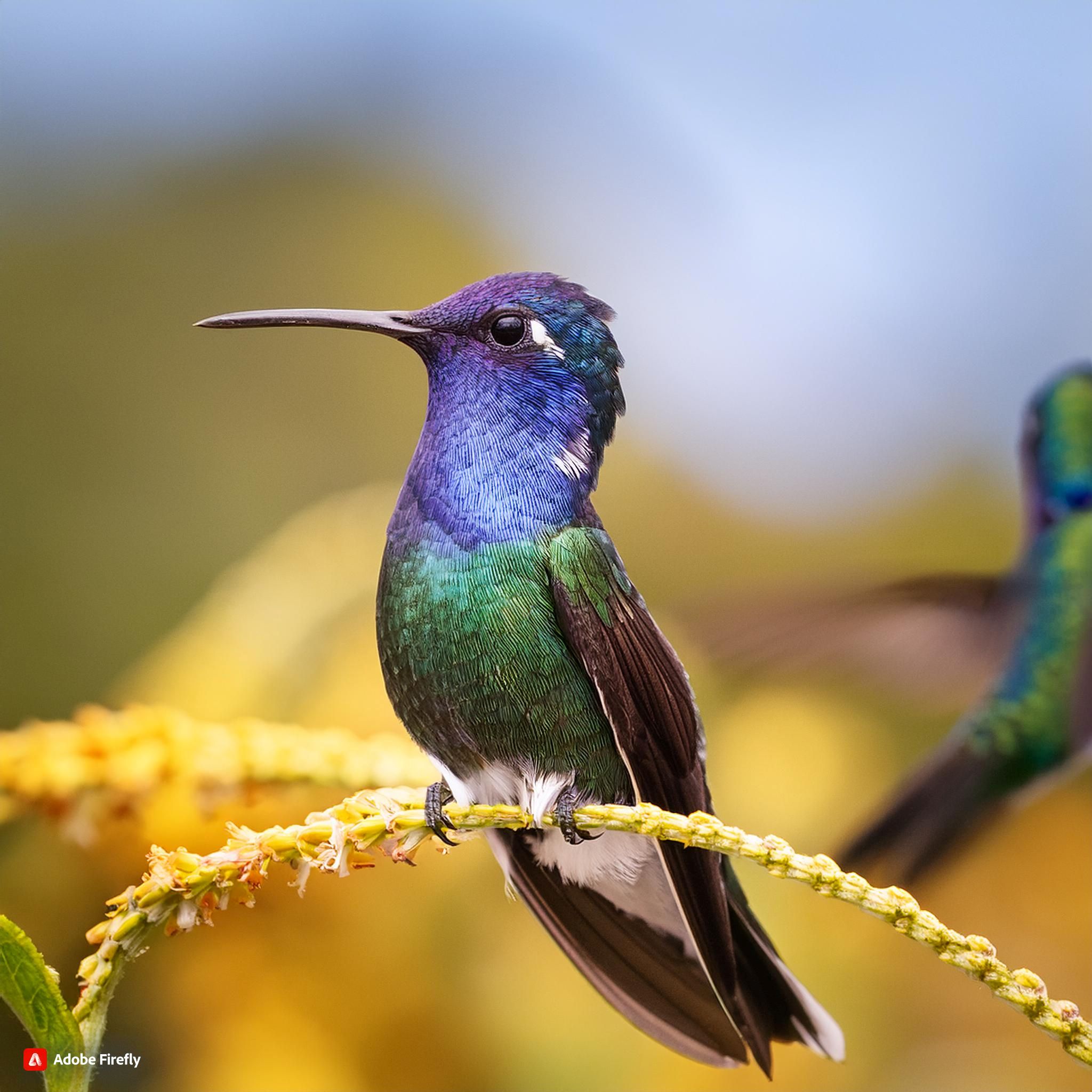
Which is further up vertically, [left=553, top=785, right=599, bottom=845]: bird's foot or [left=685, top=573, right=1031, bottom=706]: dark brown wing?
[left=685, top=573, right=1031, bottom=706]: dark brown wing

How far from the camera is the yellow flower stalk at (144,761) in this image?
0.78 meters

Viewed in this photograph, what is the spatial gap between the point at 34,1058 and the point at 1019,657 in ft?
3.69

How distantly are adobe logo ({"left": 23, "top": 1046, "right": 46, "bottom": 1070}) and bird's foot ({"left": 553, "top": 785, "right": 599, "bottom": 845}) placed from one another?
0.36m

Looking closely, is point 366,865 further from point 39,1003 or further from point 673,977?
point 673,977

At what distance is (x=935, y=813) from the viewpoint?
129cm

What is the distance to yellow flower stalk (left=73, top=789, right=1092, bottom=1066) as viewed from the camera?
0.56 metres

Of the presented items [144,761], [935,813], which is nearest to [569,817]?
[144,761]

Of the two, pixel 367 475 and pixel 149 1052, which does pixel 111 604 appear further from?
pixel 149 1052

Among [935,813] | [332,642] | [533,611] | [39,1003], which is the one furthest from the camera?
[935,813]

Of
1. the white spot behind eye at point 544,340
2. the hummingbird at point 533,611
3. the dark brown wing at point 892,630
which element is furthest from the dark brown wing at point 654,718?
the dark brown wing at point 892,630

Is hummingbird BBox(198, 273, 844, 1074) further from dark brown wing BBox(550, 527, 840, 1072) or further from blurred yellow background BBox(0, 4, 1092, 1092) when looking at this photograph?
blurred yellow background BBox(0, 4, 1092, 1092)

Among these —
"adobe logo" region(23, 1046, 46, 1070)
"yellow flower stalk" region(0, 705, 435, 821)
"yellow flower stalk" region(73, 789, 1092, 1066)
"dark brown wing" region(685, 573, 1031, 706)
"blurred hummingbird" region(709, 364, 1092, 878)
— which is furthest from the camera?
"blurred hummingbird" region(709, 364, 1092, 878)

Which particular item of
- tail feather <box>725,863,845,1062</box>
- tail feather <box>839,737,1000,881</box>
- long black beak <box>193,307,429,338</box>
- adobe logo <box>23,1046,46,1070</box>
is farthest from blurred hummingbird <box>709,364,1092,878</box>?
adobe logo <box>23,1046,46,1070</box>

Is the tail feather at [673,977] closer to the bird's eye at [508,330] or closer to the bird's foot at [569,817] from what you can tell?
the bird's foot at [569,817]
